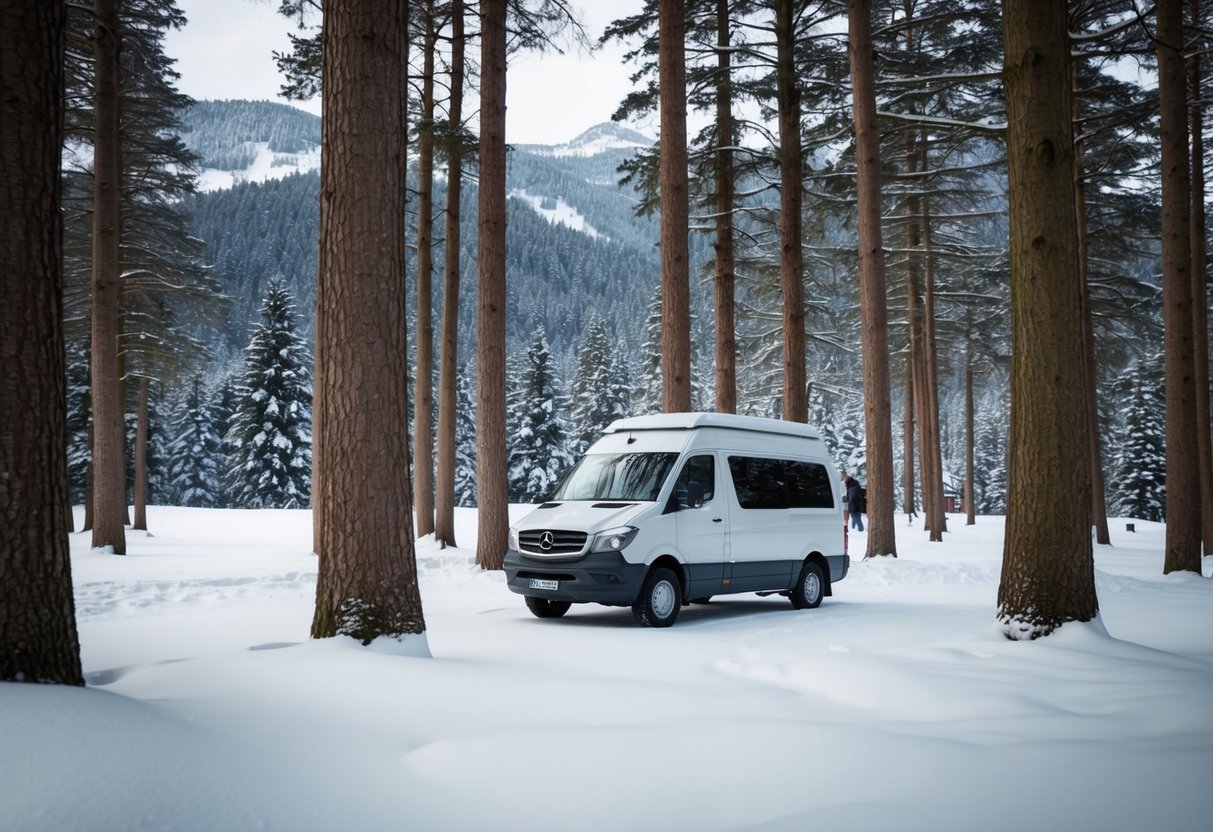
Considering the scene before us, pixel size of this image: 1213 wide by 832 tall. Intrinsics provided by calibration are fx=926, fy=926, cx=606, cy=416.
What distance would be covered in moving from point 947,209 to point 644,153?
11669 mm

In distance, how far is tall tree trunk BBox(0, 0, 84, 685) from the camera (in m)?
4.52

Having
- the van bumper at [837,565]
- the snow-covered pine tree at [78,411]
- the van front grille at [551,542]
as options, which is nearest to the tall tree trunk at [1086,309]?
the van bumper at [837,565]

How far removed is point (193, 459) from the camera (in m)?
64.4

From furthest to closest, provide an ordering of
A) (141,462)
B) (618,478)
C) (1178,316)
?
(141,462), (1178,316), (618,478)

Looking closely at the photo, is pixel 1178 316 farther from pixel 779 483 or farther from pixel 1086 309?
pixel 779 483

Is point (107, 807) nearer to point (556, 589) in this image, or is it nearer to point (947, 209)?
point (556, 589)

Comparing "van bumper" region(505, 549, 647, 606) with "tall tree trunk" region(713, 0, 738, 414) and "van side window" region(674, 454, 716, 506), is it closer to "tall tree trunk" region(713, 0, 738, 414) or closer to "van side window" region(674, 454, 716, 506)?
"van side window" region(674, 454, 716, 506)

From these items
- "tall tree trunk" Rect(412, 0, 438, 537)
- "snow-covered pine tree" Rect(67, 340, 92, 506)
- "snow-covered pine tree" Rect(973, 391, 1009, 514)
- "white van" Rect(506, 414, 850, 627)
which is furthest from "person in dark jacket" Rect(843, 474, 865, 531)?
"snow-covered pine tree" Rect(973, 391, 1009, 514)

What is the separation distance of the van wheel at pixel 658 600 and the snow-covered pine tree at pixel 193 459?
59463mm

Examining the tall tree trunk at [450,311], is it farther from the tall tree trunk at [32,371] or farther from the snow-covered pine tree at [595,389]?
the snow-covered pine tree at [595,389]

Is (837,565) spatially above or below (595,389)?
below

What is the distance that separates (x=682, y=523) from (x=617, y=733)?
19.6 feet

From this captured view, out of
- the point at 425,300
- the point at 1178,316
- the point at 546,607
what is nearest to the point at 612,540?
the point at 546,607

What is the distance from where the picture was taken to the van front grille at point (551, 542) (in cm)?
1034
